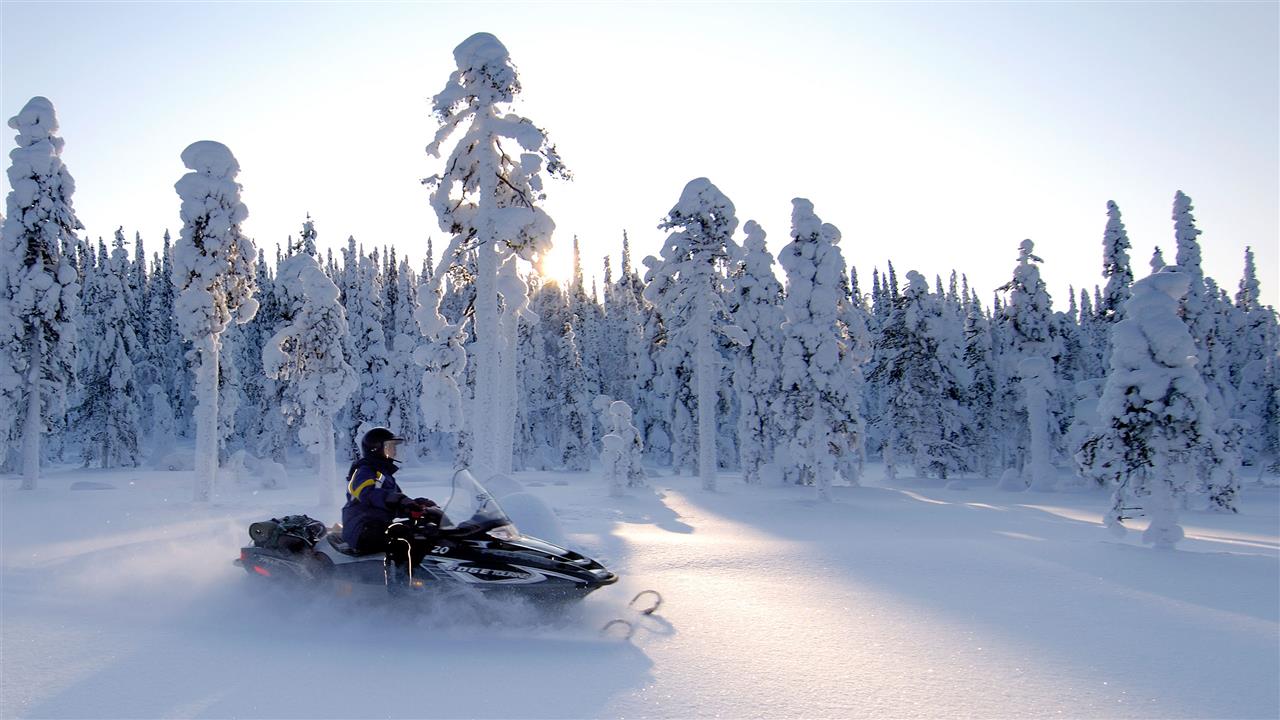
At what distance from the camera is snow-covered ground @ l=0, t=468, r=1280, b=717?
562cm

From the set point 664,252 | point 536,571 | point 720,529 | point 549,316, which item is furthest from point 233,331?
point 536,571

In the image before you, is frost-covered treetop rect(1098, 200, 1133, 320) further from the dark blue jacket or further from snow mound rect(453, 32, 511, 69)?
the dark blue jacket

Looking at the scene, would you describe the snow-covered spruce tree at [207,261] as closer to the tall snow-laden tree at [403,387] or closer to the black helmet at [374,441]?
the black helmet at [374,441]

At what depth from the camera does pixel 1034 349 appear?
120 ft

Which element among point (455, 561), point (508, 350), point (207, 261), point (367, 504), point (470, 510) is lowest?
point (455, 561)

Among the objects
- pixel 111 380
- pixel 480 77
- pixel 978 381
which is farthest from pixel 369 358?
pixel 978 381

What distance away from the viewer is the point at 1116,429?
1331cm

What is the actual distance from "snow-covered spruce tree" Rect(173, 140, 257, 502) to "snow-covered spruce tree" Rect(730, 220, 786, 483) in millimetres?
20348

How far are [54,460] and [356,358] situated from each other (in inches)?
1263

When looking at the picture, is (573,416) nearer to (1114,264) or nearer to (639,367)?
(639,367)

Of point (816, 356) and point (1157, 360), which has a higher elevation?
point (816, 356)

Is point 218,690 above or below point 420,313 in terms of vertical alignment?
below

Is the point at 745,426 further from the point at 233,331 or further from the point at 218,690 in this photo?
the point at 233,331

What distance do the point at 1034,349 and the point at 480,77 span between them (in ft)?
98.8
